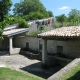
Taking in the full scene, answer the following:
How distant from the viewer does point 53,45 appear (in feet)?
55.0

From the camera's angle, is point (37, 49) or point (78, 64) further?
point (37, 49)

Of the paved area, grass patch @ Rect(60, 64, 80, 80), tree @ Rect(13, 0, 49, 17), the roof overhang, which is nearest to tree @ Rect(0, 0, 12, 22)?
the roof overhang

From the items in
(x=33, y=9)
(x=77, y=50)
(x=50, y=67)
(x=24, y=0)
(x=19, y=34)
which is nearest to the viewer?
(x=77, y=50)

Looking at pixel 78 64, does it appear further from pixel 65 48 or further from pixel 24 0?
pixel 24 0

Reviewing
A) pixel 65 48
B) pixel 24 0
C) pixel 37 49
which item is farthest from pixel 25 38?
pixel 24 0

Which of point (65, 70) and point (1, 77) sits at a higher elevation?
point (65, 70)

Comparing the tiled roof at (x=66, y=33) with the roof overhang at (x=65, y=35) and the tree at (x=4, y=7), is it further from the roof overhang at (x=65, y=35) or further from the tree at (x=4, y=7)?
the tree at (x=4, y=7)

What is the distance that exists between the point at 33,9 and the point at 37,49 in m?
45.9

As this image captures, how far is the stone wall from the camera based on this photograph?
43.9 ft

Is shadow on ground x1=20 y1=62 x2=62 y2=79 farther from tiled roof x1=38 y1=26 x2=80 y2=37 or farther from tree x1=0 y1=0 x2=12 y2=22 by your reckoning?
tree x1=0 y1=0 x2=12 y2=22

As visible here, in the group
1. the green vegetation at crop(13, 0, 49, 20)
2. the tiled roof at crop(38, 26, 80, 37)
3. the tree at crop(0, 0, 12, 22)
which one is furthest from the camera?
the green vegetation at crop(13, 0, 49, 20)

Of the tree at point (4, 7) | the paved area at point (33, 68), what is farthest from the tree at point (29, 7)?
the tree at point (4, 7)

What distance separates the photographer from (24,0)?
223 ft

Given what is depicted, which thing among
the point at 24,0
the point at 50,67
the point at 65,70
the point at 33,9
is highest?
the point at 24,0
